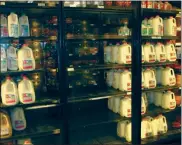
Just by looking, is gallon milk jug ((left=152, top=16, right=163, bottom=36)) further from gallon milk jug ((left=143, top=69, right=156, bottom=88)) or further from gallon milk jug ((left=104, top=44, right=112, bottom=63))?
gallon milk jug ((left=104, top=44, right=112, bottom=63))

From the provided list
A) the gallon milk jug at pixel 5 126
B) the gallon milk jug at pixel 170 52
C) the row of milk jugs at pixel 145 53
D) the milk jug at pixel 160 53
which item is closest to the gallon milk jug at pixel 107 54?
the row of milk jugs at pixel 145 53

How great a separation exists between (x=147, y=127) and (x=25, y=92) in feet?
5.60

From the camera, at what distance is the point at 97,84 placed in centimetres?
324

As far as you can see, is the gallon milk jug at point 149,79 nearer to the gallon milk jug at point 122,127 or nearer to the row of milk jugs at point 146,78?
the row of milk jugs at point 146,78

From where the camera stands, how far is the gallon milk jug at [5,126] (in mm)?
2393

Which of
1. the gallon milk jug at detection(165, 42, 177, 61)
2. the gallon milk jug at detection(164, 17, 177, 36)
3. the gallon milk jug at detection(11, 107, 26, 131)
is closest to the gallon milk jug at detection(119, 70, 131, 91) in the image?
the gallon milk jug at detection(165, 42, 177, 61)

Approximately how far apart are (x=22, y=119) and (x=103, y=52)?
1.40m

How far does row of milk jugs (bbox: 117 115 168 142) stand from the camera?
10.0 feet

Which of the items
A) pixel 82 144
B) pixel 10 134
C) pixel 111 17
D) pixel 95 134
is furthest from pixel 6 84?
pixel 111 17

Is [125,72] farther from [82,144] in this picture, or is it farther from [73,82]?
[82,144]

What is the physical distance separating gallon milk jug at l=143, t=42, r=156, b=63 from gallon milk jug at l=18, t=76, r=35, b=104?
159cm

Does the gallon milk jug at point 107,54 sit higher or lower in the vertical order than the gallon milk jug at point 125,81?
higher

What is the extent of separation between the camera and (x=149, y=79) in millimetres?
3152

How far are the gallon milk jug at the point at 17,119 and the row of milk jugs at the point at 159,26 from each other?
6.21ft
